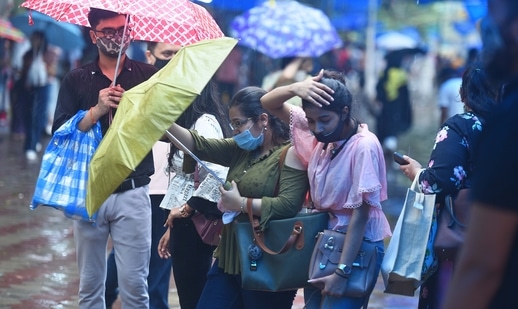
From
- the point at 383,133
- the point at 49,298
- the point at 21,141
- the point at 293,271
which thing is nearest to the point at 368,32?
the point at 383,133

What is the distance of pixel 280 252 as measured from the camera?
4.39m

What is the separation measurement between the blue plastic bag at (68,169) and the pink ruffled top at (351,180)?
1.24 meters

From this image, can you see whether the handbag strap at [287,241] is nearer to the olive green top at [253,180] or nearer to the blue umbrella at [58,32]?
the olive green top at [253,180]

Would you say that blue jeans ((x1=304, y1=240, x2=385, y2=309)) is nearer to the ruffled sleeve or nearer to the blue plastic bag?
the ruffled sleeve

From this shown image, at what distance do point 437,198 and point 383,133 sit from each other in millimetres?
15283

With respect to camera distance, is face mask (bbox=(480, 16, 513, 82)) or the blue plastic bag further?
the blue plastic bag

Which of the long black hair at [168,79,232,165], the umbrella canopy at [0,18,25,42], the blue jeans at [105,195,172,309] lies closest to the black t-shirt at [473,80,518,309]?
the long black hair at [168,79,232,165]

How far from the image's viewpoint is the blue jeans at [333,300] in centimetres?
432

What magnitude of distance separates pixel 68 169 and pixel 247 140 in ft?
3.15

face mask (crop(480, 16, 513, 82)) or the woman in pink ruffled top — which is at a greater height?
face mask (crop(480, 16, 513, 82))

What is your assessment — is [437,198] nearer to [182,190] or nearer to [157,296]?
[182,190]

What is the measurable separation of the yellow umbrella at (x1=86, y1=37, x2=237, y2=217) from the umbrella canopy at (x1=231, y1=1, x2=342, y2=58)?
7298 mm

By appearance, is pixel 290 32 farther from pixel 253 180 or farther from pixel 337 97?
pixel 337 97

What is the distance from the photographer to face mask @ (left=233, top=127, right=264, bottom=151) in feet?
15.8
